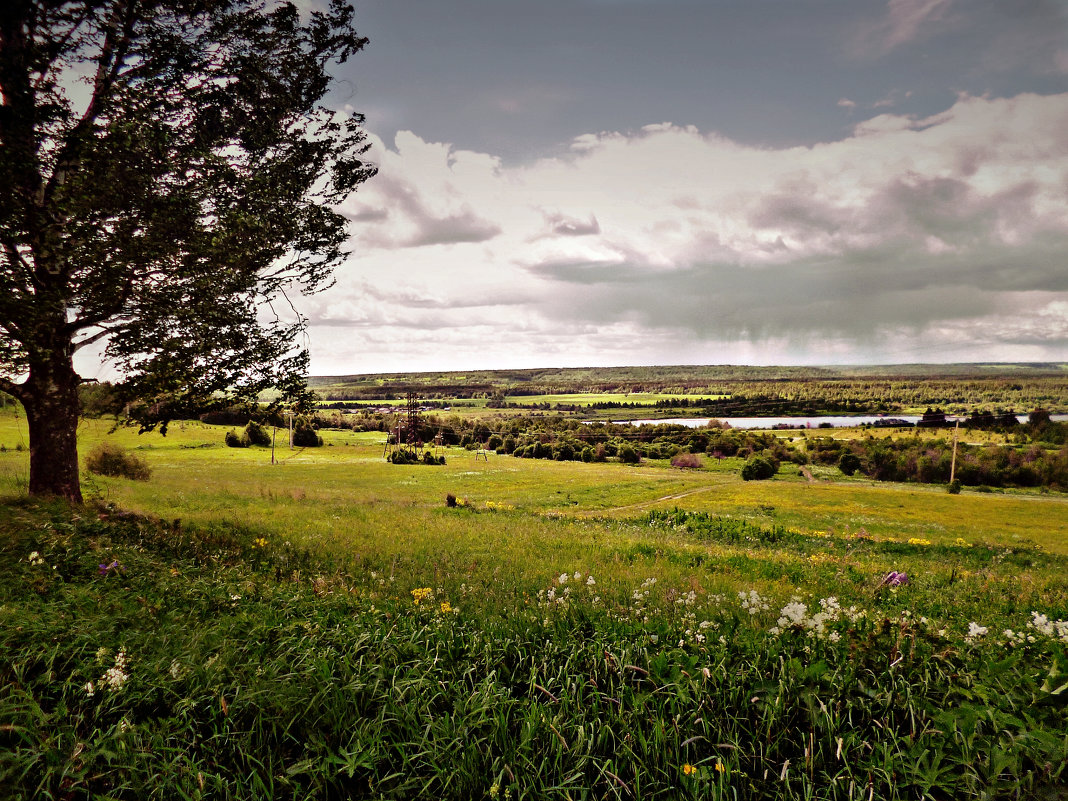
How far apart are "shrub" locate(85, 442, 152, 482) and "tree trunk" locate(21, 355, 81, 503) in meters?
25.5

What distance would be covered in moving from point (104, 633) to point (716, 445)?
107 m

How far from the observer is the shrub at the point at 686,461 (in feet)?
299

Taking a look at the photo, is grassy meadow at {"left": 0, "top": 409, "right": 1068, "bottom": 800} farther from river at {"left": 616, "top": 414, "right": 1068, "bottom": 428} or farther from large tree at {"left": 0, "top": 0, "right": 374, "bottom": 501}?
river at {"left": 616, "top": 414, "right": 1068, "bottom": 428}

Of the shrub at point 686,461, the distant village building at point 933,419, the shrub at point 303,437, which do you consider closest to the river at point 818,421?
the distant village building at point 933,419

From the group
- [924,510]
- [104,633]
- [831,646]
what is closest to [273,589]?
[104,633]

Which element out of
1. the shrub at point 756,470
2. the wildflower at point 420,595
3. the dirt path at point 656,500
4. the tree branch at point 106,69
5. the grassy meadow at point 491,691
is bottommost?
the shrub at point 756,470

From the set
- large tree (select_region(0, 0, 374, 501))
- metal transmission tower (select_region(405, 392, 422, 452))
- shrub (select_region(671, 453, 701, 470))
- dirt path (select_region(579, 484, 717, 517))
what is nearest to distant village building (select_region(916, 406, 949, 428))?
shrub (select_region(671, 453, 701, 470))

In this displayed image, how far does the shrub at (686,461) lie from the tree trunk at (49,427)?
291ft

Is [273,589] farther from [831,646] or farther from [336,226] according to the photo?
[336,226]

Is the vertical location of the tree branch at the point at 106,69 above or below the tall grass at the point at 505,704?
above

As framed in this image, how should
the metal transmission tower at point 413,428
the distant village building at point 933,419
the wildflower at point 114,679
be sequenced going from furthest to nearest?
1. the distant village building at point 933,419
2. the metal transmission tower at point 413,428
3. the wildflower at point 114,679

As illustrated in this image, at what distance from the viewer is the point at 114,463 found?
33219mm

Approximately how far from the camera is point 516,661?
4.18 metres

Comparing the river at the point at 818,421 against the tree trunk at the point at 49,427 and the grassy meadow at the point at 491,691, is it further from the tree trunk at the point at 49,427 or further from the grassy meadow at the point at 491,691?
the grassy meadow at the point at 491,691
